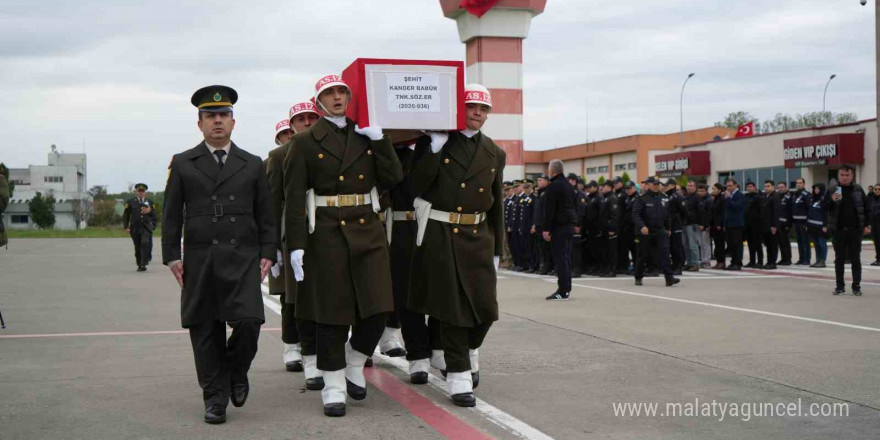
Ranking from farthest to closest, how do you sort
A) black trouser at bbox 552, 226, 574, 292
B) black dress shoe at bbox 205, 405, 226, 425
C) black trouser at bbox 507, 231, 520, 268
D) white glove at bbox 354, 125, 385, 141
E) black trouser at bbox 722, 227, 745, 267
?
black trouser at bbox 507, 231, 520, 268, black trouser at bbox 722, 227, 745, 267, black trouser at bbox 552, 226, 574, 292, white glove at bbox 354, 125, 385, 141, black dress shoe at bbox 205, 405, 226, 425

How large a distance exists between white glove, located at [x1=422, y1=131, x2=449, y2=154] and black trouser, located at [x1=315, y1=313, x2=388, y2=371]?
120 cm

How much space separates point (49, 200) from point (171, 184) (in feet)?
406

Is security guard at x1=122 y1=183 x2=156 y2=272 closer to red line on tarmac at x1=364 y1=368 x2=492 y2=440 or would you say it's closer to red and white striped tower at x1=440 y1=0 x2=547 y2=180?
red and white striped tower at x1=440 y1=0 x2=547 y2=180

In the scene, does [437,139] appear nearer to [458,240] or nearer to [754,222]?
[458,240]

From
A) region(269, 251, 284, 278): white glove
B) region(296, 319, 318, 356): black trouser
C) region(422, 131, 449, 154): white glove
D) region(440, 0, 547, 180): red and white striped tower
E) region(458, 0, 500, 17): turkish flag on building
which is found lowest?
region(296, 319, 318, 356): black trouser

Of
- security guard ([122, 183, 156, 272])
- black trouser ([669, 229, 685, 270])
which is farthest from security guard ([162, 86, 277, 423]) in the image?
security guard ([122, 183, 156, 272])

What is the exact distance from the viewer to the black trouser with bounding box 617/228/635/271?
19.6 meters

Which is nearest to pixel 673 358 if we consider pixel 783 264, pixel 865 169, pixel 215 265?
pixel 215 265

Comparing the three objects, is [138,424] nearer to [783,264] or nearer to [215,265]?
[215,265]

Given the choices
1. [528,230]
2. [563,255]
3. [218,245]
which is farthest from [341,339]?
[528,230]

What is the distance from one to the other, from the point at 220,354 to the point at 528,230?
49.4 ft

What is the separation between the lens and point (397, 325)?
8250 mm

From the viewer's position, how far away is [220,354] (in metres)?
6.00

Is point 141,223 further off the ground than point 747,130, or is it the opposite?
point 747,130
